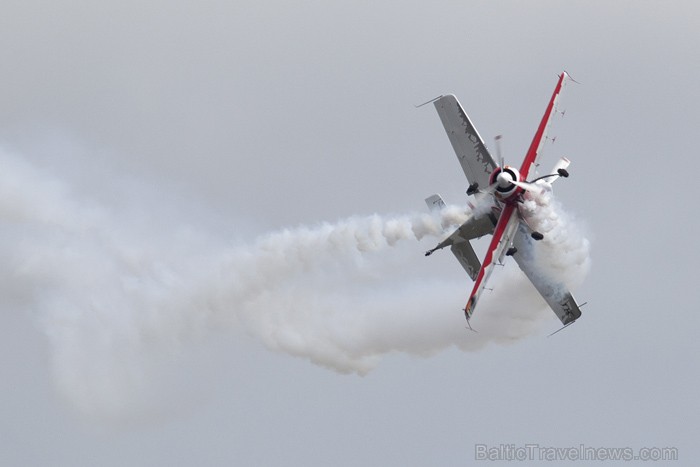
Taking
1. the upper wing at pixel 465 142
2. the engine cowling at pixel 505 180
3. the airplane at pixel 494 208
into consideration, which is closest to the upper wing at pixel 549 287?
the airplane at pixel 494 208

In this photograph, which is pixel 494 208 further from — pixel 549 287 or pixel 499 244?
pixel 549 287

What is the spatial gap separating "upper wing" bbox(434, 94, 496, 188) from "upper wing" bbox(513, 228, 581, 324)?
2.05 m

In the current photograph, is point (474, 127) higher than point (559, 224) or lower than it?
higher

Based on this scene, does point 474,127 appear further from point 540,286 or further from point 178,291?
point 178,291

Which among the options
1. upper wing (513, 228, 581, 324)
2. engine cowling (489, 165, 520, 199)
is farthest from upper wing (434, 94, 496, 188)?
engine cowling (489, 165, 520, 199)

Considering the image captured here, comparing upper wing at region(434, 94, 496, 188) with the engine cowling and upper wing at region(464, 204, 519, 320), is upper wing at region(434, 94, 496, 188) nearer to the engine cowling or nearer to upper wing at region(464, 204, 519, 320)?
upper wing at region(464, 204, 519, 320)

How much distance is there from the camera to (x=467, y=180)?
55.0 m

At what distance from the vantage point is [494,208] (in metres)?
53.1

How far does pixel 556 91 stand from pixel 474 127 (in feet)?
9.07

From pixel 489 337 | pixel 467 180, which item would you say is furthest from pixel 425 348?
pixel 467 180

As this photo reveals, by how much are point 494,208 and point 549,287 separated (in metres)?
3.35

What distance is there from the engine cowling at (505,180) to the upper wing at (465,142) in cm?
289

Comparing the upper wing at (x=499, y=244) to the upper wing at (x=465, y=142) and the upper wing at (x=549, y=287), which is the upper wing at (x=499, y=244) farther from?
the upper wing at (x=465, y=142)

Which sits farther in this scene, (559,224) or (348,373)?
(348,373)
